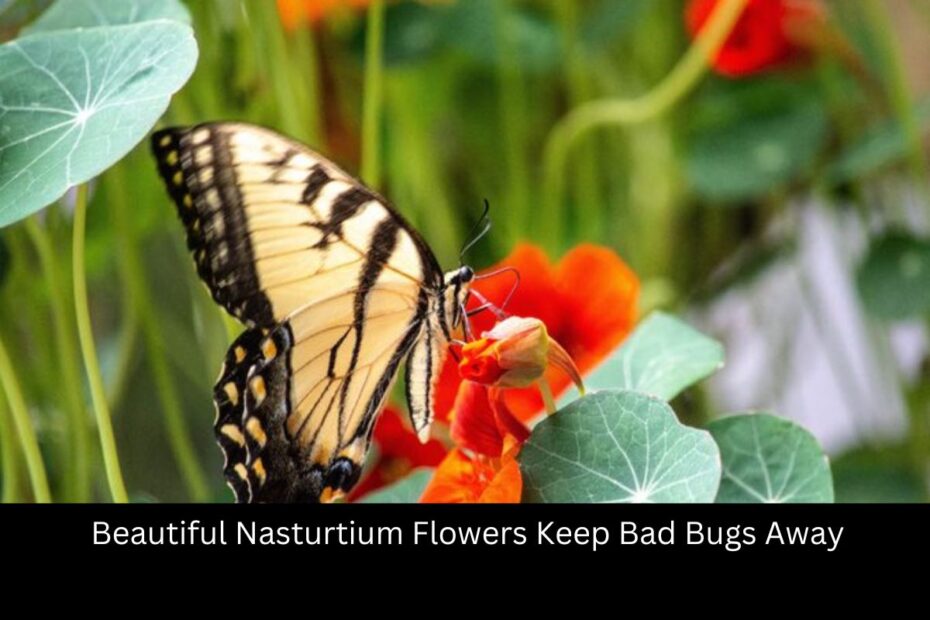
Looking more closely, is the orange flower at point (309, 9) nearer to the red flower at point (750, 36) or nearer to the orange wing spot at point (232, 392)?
the red flower at point (750, 36)

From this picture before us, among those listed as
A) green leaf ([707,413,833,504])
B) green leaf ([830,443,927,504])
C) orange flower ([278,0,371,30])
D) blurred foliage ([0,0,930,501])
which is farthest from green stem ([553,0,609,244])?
green leaf ([707,413,833,504])

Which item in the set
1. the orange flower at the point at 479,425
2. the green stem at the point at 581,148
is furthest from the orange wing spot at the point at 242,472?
the green stem at the point at 581,148

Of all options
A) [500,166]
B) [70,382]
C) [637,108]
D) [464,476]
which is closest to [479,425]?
[464,476]

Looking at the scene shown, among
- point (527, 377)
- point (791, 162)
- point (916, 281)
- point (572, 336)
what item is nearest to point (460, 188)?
point (791, 162)

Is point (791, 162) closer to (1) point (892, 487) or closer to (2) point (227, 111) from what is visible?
(1) point (892, 487)

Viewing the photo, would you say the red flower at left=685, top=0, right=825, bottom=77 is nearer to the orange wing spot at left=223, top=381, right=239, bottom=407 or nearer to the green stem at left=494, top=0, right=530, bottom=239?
the green stem at left=494, top=0, right=530, bottom=239

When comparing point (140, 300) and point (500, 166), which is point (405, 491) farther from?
point (500, 166)
